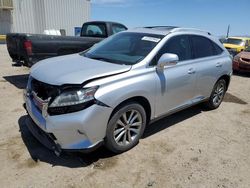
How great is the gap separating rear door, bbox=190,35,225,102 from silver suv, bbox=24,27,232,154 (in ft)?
0.06

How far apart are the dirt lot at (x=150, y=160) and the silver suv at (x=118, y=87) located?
0.32 metres

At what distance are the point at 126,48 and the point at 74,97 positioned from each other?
1606 mm

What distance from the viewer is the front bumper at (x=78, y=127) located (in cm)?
293

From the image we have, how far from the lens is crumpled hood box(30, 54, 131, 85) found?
3074 millimetres

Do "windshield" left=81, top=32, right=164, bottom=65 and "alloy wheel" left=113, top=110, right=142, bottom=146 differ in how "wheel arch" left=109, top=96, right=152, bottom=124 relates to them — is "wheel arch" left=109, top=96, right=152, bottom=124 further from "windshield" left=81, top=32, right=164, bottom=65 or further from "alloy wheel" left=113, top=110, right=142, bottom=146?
"windshield" left=81, top=32, right=164, bottom=65

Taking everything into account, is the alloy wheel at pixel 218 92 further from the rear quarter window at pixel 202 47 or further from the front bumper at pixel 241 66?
the front bumper at pixel 241 66

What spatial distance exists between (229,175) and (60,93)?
2419 mm

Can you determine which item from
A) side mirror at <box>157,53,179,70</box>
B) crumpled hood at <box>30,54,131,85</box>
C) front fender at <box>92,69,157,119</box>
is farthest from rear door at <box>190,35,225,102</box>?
crumpled hood at <box>30,54,131,85</box>

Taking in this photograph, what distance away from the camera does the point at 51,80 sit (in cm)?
313

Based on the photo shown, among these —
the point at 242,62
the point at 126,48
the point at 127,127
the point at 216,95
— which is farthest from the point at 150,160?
the point at 242,62

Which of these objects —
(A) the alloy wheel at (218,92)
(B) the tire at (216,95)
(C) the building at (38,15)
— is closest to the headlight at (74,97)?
(B) the tire at (216,95)

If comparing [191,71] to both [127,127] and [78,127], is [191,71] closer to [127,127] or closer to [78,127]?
[127,127]

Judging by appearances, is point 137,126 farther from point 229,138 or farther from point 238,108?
point 238,108

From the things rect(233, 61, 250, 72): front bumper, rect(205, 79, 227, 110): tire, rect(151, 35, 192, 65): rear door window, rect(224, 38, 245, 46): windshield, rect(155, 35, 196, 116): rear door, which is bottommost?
rect(233, 61, 250, 72): front bumper
